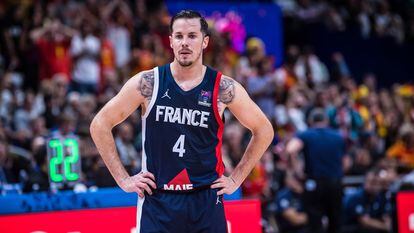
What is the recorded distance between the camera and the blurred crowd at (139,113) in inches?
484

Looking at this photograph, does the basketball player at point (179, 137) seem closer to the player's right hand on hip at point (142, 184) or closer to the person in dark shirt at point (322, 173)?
the player's right hand on hip at point (142, 184)

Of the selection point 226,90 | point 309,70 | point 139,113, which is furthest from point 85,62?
point 226,90

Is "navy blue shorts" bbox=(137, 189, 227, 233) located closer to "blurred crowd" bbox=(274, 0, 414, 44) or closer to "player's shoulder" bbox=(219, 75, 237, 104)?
"player's shoulder" bbox=(219, 75, 237, 104)

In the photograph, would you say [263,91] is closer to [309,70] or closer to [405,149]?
[405,149]

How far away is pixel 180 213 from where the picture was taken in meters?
5.79

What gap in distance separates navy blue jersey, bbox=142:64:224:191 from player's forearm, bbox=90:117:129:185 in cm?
23

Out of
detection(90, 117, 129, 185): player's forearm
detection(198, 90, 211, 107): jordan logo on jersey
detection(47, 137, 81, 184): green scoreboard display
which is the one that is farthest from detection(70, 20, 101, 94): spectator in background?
detection(198, 90, 211, 107): jordan logo on jersey

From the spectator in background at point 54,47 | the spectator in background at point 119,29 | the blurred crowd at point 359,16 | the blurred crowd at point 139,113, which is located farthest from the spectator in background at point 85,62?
the blurred crowd at point 359,16

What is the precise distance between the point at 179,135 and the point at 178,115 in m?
0.14

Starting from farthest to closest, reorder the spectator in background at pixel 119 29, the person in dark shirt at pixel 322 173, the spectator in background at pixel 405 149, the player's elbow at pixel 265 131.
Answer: the spectator in background at pixel 119 29 → the spectator in background at pixel 405 149 → the person in dark shirt at pixel 322 173 → the player's elbow at pixel 265 131

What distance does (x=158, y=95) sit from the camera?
5.91 m

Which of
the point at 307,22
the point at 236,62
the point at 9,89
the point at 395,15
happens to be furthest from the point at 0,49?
the point at 395,15

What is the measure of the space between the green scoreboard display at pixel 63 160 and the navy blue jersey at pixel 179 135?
2.57 meters

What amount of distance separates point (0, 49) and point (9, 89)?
1450 mm
